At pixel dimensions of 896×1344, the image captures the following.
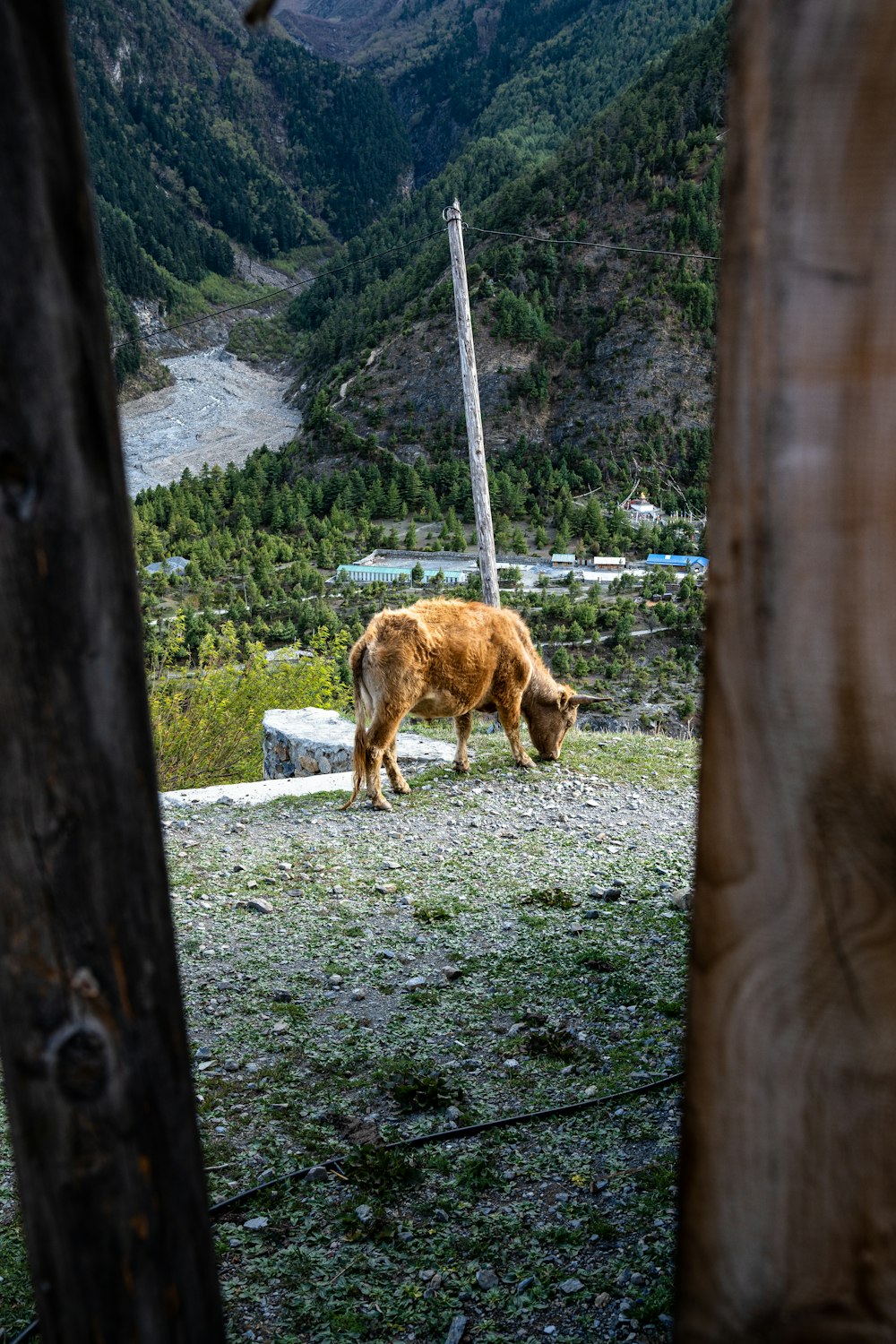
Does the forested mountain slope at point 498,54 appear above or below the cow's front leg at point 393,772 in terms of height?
above

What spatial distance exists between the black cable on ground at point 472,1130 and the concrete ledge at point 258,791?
545cm

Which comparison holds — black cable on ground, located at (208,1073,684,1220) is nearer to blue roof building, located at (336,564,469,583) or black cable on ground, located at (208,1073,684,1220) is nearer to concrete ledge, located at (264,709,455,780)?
concrete ledge, located at (264,709,455,780)

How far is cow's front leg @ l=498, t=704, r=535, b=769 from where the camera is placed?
31.7 ft

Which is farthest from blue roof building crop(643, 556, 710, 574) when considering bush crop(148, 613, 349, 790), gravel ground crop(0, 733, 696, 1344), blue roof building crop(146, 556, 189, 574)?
gravel ground crop(0, 733, 696, 1344)

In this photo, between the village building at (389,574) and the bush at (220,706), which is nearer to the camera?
the bush at (220,706)

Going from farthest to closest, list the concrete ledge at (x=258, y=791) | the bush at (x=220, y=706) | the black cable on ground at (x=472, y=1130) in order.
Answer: the bush at (x=220, y=706) → the concrete ledge at (x=258, y=791) → the black cable on ground at (x=472, y=1130)

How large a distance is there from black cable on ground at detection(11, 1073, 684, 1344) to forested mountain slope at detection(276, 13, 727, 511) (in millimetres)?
44153

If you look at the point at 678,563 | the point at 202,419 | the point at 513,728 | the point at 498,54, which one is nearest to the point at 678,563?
the point at 678,563

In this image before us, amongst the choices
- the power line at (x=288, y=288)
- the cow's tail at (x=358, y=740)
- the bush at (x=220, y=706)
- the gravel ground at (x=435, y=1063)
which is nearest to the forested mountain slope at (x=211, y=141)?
the power line at (x=288, y=288)

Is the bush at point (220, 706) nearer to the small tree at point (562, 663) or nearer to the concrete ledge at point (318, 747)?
the concrete ledge at point (318, 747)

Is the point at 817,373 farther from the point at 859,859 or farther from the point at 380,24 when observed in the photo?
the point at 380,24

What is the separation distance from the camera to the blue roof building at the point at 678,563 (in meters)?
31.8

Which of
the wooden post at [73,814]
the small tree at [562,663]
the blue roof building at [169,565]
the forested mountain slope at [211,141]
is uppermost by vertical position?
the forested mountain slope at [211,141]

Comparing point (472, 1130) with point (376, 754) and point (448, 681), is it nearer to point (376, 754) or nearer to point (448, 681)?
point (376, 754)
